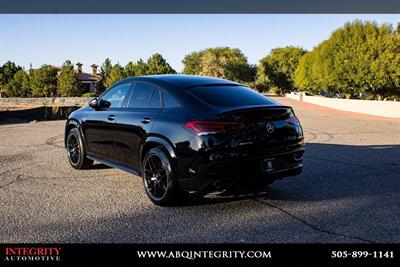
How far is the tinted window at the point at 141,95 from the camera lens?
18.3 ft

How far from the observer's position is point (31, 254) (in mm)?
3693

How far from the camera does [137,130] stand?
17.9 ft

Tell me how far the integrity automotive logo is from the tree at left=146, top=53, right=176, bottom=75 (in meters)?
76.1

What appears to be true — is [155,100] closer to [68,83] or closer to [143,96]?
[143,96]

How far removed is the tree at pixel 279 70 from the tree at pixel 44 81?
43551mm

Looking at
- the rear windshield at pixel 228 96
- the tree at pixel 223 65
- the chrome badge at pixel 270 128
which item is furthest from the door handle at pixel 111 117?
the tree at pixel 223 65

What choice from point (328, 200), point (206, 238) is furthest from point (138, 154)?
point (328, 200)

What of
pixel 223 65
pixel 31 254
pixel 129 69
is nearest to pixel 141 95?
pixel 31 254

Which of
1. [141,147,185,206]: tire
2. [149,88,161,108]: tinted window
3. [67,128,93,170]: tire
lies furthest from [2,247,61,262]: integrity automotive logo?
[67,128,93,170]: tire

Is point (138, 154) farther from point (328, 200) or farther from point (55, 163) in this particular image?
point (55, 163)

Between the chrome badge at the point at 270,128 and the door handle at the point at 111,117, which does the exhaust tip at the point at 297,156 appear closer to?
the chrome badge at the point at 270,128

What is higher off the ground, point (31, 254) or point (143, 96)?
point (143, 96)

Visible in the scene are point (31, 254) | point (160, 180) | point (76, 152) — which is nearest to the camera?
point (31, 254)

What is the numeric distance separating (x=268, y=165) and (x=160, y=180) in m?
1.36
